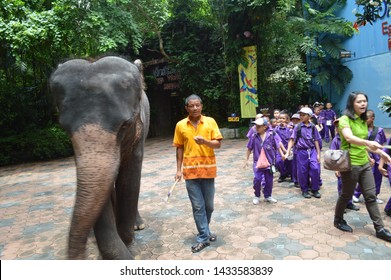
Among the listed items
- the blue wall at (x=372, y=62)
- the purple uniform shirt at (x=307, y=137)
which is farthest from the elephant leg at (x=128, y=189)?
the blue wall at (x=372, y=62)

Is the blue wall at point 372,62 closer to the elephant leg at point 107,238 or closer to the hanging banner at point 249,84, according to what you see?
the hanging banner at point 249,84

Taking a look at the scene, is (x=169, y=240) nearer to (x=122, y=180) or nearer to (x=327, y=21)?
(x=122, y=180)

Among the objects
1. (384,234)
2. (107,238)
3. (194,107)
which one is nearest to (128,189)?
(107,238)

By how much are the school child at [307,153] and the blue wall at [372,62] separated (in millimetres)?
10352

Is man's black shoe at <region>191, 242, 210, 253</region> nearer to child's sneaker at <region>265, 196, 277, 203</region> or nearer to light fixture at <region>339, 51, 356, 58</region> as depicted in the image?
child's sneaker at <region>265, 196, 277, 203</region>

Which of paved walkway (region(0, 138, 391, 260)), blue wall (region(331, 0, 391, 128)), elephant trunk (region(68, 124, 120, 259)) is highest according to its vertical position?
blue wall (region(331, 0, 391, 128))

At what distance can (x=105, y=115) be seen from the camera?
214cm

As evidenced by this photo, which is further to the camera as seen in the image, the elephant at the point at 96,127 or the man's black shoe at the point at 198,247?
the man's black shoe at the point at 198,247

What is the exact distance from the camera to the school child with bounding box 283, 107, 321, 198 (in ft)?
17.8

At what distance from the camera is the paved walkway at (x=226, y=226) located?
3629 millimetres

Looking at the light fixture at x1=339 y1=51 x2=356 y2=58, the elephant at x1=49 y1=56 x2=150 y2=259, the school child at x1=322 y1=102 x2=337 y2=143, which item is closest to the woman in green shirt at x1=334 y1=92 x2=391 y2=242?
the elephant at x1=49 y1=56 x2=150 y2=259

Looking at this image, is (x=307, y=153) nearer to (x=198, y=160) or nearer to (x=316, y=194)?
(x=316, y=194)

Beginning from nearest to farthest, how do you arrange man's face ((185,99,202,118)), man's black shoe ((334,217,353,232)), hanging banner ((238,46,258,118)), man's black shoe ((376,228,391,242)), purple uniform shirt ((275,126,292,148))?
1. man's face ((185,99,202,118))
2. man's black shoe ((376,228,391,242))
3. man's black shoe ((334,217,353,232))
4. purple uniform shirt ((275,126,292,148))
5. hanging banner ((238,46,258,118))
